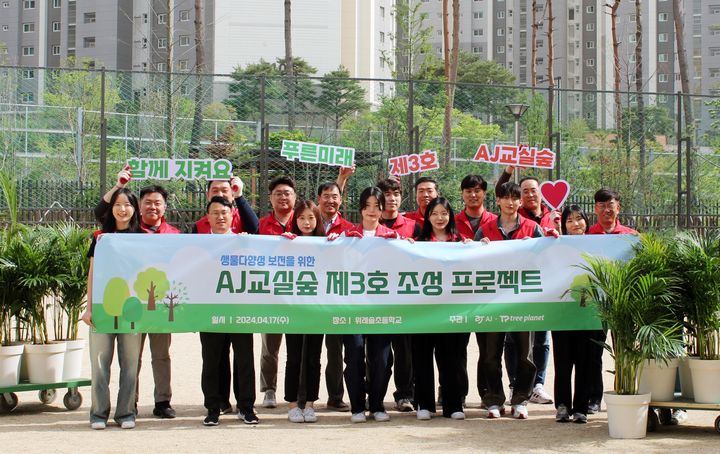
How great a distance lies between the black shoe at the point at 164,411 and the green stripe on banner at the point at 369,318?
0.76 metres

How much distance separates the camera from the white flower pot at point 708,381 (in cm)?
741

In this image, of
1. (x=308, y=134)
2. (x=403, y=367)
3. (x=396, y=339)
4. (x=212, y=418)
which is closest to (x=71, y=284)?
(x=212, y=418)

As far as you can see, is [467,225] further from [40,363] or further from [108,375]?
[40,363]

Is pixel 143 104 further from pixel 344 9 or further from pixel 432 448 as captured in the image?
pixel 344 9

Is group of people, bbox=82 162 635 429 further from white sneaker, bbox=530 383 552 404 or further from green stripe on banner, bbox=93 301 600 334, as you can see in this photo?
white sneaker, bbox=530 383 552 404

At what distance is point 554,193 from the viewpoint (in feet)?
42.8

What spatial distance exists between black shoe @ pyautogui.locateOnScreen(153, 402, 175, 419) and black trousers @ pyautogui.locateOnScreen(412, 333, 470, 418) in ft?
6.43

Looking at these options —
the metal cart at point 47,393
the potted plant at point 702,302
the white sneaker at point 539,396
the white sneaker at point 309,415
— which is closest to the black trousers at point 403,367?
the white sneaker at point 309,415

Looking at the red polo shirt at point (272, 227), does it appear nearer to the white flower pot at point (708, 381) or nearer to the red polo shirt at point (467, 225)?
the red polo shirt at point (467, 225)

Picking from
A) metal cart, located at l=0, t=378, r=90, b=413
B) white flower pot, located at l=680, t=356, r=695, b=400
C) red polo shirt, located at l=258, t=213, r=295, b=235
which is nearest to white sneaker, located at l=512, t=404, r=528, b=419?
white flower pot, located at l=680, t=356, r=695, b=400

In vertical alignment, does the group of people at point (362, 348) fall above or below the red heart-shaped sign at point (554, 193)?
below

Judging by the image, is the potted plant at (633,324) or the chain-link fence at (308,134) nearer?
the potted plant at (633,324)

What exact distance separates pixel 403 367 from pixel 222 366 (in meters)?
1.54

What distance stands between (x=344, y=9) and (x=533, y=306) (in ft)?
197
